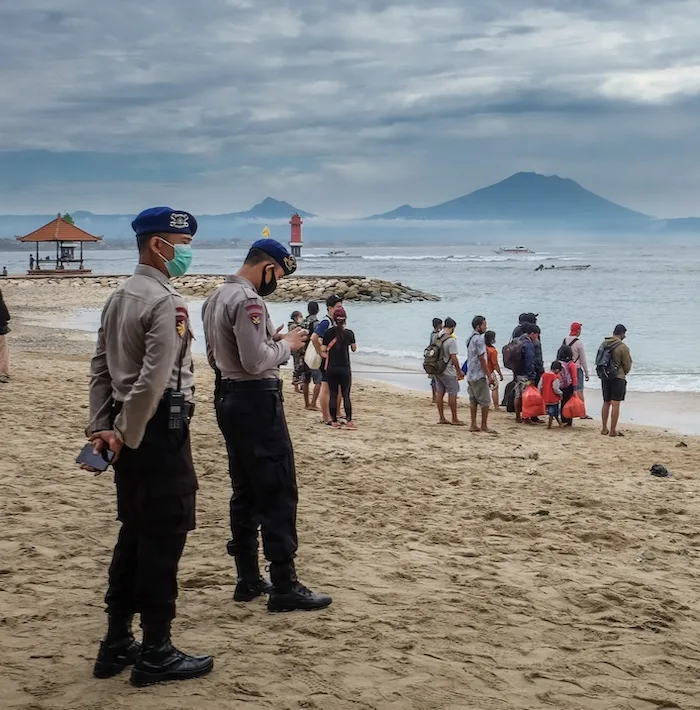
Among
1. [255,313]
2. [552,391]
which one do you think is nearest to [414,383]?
[552,391]

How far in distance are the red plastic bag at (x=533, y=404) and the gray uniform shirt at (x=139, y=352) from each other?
907 centimetres

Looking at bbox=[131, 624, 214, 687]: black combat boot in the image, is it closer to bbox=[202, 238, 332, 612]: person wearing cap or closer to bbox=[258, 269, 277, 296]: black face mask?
bbox=[202, 238, 332, 612]: person wearing cap

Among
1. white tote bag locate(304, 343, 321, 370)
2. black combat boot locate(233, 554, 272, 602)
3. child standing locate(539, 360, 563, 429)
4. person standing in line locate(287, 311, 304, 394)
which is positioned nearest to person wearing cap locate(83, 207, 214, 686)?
black combat boot locate(233, 554, 272, 602)

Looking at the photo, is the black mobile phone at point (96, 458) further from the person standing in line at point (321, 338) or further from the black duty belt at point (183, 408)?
the person standing in line at point (321, 338)

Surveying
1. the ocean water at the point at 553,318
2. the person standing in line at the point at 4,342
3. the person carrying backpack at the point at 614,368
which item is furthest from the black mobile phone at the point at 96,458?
the ocean water at the point at 553,318

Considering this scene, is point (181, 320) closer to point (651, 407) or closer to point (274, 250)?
point (274, 250)

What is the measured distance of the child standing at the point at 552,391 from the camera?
39.5 ft

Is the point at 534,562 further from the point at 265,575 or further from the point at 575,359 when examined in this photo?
the point at 575,359

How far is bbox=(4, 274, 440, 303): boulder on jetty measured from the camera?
4712cm

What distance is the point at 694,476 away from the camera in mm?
8820

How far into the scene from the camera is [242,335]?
4.33 meters

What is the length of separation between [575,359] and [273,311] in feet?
90.6

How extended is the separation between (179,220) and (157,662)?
189 cm

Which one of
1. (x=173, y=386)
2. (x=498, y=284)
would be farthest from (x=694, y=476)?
(x=498, y=284)
